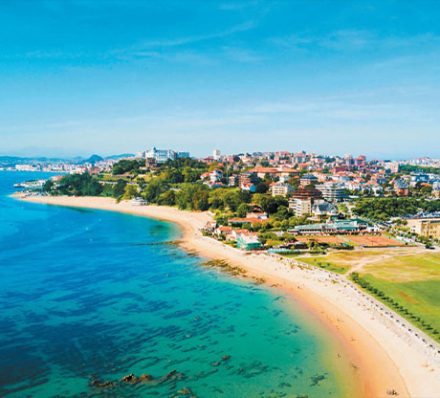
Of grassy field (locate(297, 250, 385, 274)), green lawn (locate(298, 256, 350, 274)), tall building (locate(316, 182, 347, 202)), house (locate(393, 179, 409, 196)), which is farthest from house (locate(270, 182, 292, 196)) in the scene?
green lawn (locate(298, 256, 350, 274))

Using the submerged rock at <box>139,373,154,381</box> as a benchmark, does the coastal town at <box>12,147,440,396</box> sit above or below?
above

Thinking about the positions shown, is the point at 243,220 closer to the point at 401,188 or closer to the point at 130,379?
the point at 130,379

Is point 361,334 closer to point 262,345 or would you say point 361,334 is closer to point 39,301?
point 262,345

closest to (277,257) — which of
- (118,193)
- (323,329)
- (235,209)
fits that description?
(323,329)

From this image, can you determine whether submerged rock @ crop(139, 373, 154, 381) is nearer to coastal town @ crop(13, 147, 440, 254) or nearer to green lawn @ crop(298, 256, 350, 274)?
green lawn @ crop(298, 256, 350, 274)

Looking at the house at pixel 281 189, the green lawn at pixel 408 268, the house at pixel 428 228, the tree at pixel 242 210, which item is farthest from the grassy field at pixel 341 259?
the house at pixel 281 189

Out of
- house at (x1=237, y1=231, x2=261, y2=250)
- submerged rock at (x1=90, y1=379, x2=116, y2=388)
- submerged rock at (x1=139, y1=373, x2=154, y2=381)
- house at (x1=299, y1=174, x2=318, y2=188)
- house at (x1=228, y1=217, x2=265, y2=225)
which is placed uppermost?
house at (x1=299, y1=174, x2=318, y2=188)
